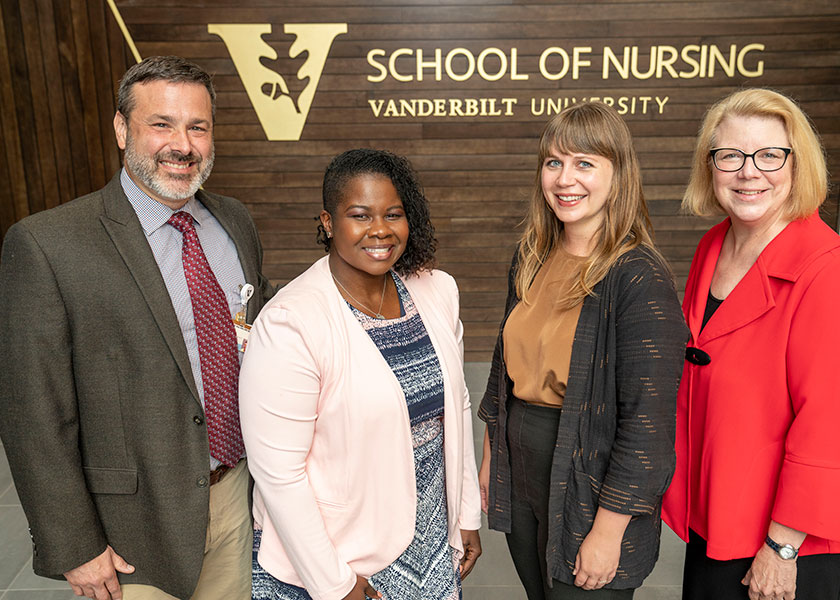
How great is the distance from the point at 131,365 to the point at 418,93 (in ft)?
12.6

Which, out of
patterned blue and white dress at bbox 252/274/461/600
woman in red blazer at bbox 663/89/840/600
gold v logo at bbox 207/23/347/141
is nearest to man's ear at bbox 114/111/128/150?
patterned blue and white dress at bbox 252/274/461/600

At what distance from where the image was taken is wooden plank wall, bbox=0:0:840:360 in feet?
15.7

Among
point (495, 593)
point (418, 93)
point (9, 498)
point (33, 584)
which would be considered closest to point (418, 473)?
point (495, 593)

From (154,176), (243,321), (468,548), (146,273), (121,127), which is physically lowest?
(468,548)

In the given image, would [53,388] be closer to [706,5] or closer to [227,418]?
[227,418]

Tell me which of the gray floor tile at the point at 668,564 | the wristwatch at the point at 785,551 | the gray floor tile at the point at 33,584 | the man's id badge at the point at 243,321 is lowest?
the gray floor tile at the point at 668,564

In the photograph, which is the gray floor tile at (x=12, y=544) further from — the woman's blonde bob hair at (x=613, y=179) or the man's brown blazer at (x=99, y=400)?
the woman's blonde bob hair at (x=613, y=179)

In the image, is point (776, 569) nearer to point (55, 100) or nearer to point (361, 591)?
point (361, 591)

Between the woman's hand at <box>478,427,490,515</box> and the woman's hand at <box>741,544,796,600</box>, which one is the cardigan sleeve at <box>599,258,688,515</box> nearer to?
the woman's hand at <box>741,544,796,600</box>

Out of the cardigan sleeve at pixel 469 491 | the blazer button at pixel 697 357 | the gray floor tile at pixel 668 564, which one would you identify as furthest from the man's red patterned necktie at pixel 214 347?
the gray floor tile at pixel 668 564

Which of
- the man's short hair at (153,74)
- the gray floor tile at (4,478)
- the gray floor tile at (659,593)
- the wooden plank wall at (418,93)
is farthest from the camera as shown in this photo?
the wooden plank wall at (418,93)

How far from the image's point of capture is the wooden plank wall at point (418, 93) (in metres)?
4.79

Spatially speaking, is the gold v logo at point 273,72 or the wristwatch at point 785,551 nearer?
the wristwatch at point 785,551

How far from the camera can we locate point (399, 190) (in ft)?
5.36
